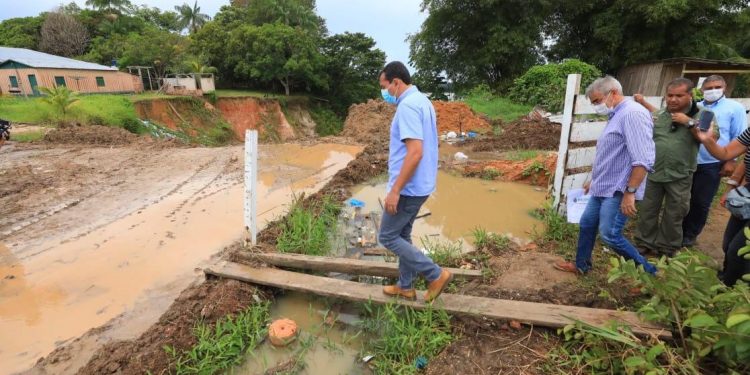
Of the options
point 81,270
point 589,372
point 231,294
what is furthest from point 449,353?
point 81,270

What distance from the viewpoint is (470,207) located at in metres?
5.53

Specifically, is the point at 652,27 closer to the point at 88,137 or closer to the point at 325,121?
the point at 325,121

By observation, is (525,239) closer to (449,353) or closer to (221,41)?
(449,353)

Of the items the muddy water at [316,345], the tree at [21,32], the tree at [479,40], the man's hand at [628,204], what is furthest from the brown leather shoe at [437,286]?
the tree at [21,32]

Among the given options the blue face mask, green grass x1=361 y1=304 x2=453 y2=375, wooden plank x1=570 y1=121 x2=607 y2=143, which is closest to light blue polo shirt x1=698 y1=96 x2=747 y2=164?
wooden plank x1=570 y1=121 x2=607 y2=143

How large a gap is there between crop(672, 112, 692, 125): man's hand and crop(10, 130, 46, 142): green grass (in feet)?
48.1

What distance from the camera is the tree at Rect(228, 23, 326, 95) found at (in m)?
27.7

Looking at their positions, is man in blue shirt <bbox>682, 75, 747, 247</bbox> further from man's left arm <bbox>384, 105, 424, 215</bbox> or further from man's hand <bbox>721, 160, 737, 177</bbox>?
man's left arm <bbox>384, 105, 424, 215</bbox>

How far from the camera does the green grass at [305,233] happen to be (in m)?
3.98

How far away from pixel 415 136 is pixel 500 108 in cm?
1427

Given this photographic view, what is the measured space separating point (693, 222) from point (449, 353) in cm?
317

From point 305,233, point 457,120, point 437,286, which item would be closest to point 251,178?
point 305,233

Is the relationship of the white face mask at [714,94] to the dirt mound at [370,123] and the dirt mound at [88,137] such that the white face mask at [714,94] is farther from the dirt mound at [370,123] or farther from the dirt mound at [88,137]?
the dirt mound at [88,137]

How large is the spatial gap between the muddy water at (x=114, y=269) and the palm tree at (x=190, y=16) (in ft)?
153
